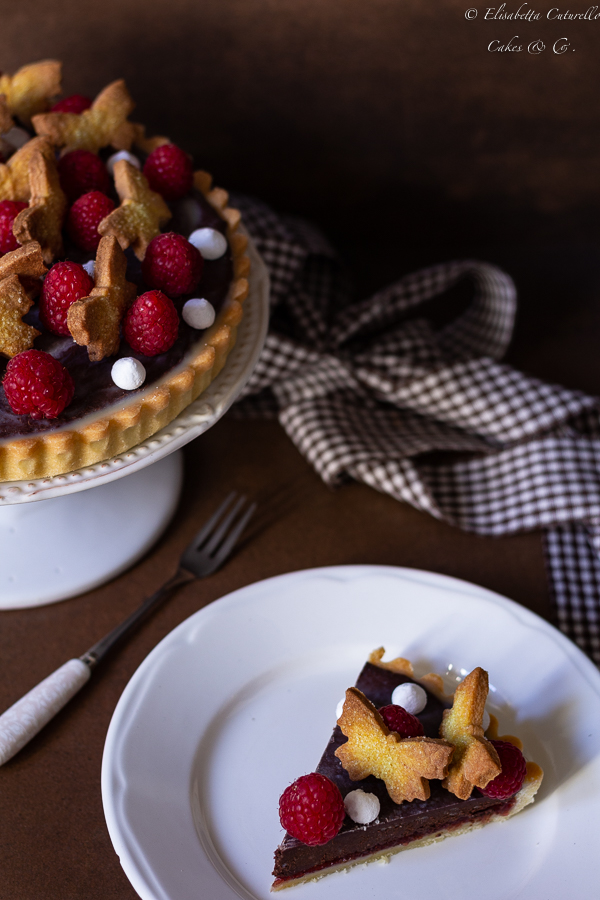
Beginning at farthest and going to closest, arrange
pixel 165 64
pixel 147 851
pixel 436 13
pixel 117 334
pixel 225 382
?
pixel 165 64
pixel 436 13
pixel 225 382
pixel 117 334
pixel 147 851

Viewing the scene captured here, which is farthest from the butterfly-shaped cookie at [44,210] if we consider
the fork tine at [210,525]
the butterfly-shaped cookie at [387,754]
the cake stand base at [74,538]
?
the butterfly-shaped cookie at [387,754]

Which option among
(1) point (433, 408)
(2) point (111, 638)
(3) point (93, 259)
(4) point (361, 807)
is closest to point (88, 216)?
(3) point (93, 259)

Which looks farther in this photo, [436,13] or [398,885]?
[436,13]

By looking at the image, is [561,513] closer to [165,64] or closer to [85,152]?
[85,152]

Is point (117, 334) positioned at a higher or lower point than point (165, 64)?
lower

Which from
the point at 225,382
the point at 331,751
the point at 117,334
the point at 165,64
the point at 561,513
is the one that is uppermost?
the point at 165,64

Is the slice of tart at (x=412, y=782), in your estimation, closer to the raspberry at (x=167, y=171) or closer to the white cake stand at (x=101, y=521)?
the white cake stand at (x=101, y=521)

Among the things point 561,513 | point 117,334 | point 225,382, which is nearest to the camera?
point 117,334

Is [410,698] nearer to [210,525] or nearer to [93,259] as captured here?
[210,525]

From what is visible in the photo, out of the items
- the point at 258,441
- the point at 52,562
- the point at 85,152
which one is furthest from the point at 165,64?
the point at 52,562
